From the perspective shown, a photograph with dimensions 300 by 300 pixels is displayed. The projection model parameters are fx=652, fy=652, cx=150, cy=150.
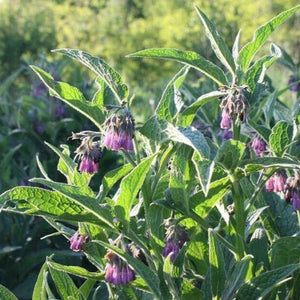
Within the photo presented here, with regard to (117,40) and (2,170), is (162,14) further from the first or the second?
(2,170)

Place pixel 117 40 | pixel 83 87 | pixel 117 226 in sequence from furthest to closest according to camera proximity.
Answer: pixel 117 40, pixel 83 87, pixel 117 226

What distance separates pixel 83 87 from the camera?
407cm

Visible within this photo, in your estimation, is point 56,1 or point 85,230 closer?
point 85,230

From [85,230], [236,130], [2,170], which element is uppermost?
[236,130]

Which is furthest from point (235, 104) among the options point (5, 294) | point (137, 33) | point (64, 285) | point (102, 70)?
point (137, 33)

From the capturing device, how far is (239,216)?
4.29 feet

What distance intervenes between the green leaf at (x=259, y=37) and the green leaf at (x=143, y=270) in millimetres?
446

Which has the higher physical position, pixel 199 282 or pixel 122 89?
pixel 122 89

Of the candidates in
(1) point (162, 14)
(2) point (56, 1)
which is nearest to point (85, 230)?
(1) point (162, 14)

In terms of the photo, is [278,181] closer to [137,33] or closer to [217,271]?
[217,271]

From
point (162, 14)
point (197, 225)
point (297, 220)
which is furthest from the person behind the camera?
point (162, 14)

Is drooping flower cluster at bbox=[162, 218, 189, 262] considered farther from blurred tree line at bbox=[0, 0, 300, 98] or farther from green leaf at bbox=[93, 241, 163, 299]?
blurred tree line at bbox=[0, 0, 300, 98]

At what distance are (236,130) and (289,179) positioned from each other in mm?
266

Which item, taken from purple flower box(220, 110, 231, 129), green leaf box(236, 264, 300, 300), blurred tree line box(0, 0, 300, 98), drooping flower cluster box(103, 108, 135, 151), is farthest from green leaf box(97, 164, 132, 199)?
blurred tree line box(0, 0, 300, 98)
